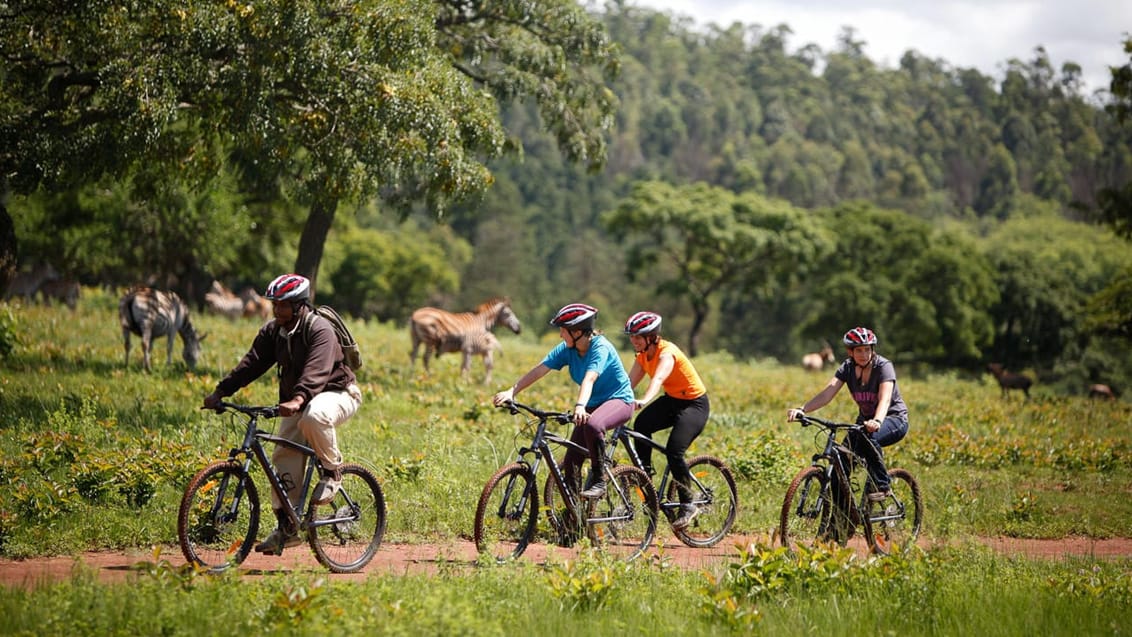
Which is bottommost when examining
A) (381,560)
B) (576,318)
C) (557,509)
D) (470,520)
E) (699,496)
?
(381,560)

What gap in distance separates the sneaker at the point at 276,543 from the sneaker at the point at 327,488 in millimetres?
354

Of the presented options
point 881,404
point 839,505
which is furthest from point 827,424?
point 839,505

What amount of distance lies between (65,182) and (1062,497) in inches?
569

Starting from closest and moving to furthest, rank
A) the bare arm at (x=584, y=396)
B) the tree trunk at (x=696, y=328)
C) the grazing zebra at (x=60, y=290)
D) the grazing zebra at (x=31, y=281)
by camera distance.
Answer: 1. the bare arm at (x=584, y=396)
2. the grazing zebra at (x=60, y=290)
3. the grazing zebra at (x=31, y=281)
4. the tree trunk at (x=696, y=328)

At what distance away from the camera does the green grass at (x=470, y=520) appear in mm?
7098

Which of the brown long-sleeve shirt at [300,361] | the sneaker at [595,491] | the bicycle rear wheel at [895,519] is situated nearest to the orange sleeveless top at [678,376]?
the sneaker at [595,491]

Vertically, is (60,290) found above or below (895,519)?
below

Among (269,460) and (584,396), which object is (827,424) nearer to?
(584,396)

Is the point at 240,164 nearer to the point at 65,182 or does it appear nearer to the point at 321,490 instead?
the point at 65,182

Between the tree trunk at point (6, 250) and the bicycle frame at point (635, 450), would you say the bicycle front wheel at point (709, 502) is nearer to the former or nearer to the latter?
the bicycle frame at point (635, 450)

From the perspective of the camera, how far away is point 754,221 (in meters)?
58.7

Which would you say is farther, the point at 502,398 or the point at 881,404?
the point at 881,404

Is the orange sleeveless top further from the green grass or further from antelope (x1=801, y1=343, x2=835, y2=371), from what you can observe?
antelope (x1=801, y1=343, x2=835, y2=371)

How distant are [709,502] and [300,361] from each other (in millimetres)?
4173
